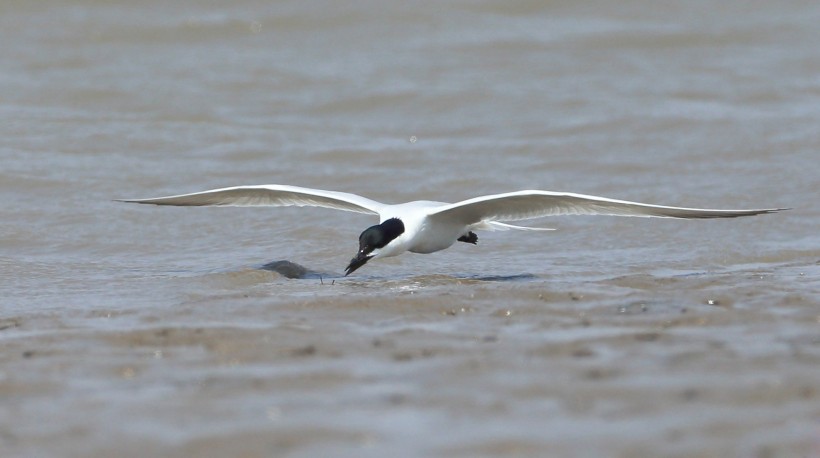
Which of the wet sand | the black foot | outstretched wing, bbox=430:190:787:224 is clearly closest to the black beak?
outstretched wing, bbox=430:190:787:224

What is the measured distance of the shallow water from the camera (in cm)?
440

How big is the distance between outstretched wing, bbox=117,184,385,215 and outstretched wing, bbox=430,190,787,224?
0.69m

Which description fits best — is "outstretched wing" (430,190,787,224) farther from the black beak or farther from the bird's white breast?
the black beak

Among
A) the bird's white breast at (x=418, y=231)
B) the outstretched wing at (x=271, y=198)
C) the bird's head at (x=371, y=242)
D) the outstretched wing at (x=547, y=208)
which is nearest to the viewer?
the bird's head at (x=371, y=242)

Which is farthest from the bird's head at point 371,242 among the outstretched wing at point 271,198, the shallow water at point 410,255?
the outstretched wing at point 271,198

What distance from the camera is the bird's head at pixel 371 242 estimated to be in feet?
24.9

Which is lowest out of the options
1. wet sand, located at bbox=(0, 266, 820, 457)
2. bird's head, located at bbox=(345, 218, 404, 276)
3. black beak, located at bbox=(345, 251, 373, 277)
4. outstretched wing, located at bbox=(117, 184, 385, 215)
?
wet sand, located at bbox=(0, 266, 820, 457)

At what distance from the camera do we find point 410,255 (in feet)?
30.7

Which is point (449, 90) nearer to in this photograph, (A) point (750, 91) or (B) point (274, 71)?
(B) point (274, 71)

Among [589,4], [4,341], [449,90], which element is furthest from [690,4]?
[4,341]

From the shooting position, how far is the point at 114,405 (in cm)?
461

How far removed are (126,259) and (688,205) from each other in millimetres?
4543

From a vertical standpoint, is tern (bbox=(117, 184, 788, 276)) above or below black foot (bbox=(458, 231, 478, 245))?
above

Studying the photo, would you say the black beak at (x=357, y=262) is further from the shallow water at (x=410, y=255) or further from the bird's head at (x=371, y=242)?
the shallow water at (x=410, y=255)
